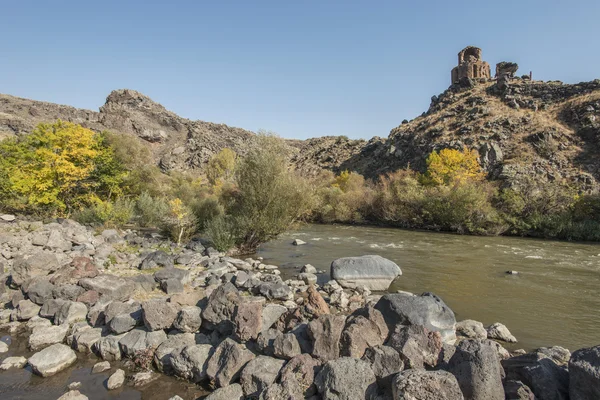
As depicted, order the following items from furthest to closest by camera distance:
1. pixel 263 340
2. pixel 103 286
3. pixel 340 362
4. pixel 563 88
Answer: pixel 563 88, pixel 103 286, pixel 263 340, pixel 340 362

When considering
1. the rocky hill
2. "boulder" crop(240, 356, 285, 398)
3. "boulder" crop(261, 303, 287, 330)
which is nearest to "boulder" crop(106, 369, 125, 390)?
"boulder" crop(240, 356, 285, 398)

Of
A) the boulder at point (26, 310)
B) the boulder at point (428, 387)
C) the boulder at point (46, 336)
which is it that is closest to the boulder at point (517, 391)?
the boulder at point (428, 387)

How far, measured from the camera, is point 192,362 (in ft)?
17.0

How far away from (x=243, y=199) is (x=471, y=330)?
447 inches

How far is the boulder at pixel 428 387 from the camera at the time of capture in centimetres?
349

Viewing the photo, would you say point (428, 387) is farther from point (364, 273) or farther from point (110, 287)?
point (110, 287)

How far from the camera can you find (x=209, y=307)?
20.2ft

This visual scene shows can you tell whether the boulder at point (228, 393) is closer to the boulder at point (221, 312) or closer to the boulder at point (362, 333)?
the boulder at point (221, 312)

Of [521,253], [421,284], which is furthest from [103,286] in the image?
[521,253]

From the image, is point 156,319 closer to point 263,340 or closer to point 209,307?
point 209,307

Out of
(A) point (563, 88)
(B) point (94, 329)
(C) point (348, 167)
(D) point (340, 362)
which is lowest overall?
(B) point (94, 329)

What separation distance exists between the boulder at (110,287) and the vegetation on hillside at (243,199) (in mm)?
6625

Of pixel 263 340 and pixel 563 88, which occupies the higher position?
pixel 563 88

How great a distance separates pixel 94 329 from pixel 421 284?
9.61 m
